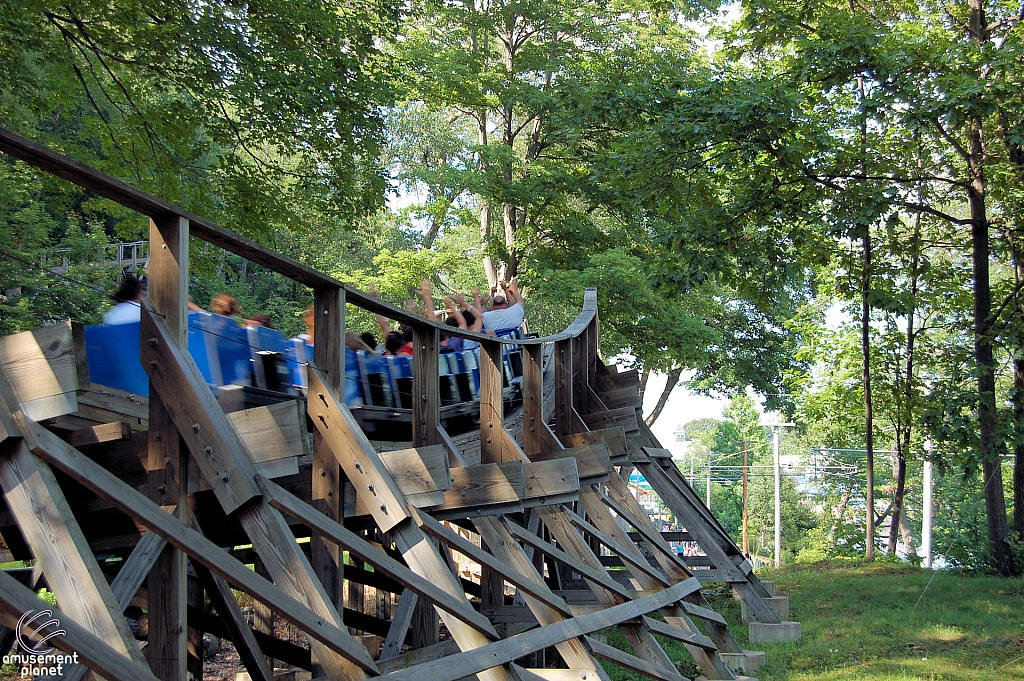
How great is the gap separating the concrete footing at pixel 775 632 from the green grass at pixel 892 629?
0.14 m

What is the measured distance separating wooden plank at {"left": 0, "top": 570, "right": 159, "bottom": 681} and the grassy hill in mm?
7438

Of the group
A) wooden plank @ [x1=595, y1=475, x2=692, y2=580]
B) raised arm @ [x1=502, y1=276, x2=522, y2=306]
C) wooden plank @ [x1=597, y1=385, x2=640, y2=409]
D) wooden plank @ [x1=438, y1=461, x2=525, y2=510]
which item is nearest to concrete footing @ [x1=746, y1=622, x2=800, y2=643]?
wooden plank @ [x1=595, y1=475, x2=692, y2=580]

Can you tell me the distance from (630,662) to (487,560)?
1977 mm

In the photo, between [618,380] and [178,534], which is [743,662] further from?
[178,534]

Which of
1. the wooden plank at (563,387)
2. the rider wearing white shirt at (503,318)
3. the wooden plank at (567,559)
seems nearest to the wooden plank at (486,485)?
the wooden plank at (567,559)

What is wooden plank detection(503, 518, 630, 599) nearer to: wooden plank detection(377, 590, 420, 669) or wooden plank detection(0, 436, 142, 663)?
wooden plank detection(377, 590, 420, 669)

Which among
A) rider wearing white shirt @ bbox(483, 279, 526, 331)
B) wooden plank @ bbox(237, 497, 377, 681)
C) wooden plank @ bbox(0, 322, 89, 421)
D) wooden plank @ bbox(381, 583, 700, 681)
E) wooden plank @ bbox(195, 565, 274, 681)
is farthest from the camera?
rider wearing white shirt @ bbox(483, 279, 526, 331)

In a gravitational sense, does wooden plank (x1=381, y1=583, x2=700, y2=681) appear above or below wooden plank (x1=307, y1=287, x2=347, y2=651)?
below

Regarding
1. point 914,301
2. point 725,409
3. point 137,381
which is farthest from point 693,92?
point 725,409

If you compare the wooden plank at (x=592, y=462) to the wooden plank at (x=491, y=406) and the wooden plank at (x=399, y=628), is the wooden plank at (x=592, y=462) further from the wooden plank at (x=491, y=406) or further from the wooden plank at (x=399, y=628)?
the wooden plank at (x=399, y=628)

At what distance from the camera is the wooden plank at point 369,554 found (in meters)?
4.23

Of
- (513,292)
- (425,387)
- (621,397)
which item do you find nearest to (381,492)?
(425,387)

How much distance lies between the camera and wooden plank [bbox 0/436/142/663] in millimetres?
3316

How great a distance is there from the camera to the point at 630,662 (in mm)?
6727
